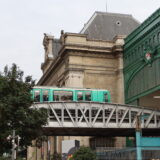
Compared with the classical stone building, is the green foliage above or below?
below

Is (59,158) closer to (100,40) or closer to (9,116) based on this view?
(100,40)

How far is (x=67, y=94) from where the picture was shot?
2148 inches

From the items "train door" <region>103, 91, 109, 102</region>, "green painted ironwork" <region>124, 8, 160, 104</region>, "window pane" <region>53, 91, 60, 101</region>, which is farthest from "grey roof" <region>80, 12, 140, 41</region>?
"window pane" <region>53, 91, 60, 101</region>

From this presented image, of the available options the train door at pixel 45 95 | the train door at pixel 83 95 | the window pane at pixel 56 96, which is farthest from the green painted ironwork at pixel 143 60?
the train door at pixel 45 95

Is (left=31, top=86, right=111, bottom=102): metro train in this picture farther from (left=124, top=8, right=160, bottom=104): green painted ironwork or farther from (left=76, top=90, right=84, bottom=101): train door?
(left=124, top=8, right=160, bottom=104): green painted ironwork

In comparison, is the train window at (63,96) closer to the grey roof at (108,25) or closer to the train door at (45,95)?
the train door at (45,95)

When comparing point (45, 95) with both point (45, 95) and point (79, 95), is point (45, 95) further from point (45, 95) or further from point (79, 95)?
point (79, 95)

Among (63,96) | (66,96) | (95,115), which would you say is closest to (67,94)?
(66,96)

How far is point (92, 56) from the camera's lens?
68.4 meters

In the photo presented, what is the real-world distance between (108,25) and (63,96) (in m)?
27.7

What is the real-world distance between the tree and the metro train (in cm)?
1790

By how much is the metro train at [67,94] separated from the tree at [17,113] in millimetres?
17901

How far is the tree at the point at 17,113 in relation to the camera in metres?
32.1

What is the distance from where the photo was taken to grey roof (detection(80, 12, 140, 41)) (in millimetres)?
75125
